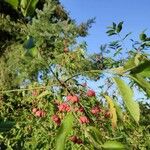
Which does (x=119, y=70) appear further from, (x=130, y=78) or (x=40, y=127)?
(x=40, y=127)

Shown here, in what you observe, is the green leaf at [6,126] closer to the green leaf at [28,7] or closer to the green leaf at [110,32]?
the green leaf at [28,7]

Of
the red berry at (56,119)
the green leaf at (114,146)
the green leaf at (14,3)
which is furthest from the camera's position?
the red berry at (56,119)

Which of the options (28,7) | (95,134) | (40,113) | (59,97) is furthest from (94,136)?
(40,113)

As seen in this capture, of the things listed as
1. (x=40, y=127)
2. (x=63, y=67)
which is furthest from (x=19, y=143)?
(x=63, y=67)

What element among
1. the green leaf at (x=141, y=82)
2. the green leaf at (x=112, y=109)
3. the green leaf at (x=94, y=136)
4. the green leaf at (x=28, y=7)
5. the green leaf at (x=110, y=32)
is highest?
the green leaf at (x=110, y=32)

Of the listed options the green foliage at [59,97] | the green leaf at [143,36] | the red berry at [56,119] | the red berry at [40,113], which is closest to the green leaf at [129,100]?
the green foliage at [59,97]

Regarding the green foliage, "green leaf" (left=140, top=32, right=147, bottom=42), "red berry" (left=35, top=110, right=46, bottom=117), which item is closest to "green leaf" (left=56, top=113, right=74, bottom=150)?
the green foliage

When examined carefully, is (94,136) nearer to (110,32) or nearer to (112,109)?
(112,109)

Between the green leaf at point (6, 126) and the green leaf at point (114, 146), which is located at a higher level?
the green leaf at point (6, 126)

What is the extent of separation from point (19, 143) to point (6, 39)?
14.1 meters

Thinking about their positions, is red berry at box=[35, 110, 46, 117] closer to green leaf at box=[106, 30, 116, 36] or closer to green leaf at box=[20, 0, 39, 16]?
green leaf at box=[106, 30, 116, 36]

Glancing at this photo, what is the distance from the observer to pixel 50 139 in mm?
3836

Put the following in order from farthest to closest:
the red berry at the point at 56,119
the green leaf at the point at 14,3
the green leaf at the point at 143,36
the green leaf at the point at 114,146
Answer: the green leaf at the point at 143,36 < the red berry at the point at 56,119 < the green leaf at the point at 14,3 < the green leaf at the point at 114,146

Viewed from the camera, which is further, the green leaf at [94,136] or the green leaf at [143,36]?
the green leaf at [143,36]
